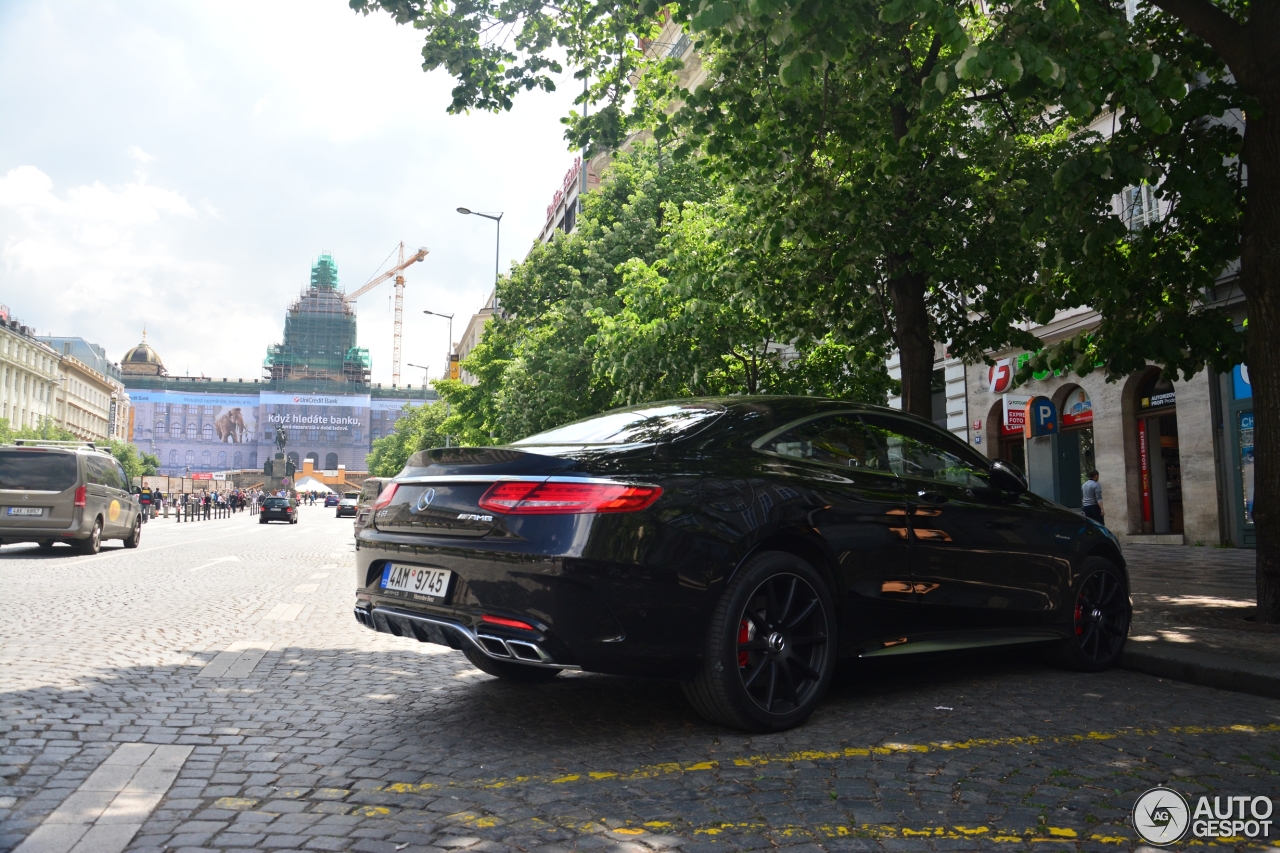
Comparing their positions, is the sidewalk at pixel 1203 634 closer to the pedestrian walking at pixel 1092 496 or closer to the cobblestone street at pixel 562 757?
the cobblestone street at pixel 562 757

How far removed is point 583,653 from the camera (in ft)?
13.1

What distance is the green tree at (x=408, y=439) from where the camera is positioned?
283ft

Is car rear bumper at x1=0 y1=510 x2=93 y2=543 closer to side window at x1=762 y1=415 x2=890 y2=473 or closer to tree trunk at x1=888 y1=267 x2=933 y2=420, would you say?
tree trunk at x1=888 y1=267 x2=933 y2=420

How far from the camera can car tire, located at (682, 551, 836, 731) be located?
425cm

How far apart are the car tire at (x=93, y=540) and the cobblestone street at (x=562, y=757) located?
12.2m

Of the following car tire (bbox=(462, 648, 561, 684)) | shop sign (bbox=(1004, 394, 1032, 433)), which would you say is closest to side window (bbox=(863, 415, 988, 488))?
car tire (bbox=(462, 648, 561, 684))

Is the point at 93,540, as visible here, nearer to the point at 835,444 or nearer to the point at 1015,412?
the point at 835,444

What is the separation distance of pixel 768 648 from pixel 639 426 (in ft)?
3.91

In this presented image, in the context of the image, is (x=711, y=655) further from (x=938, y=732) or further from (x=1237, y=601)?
(x=1237, y=601)

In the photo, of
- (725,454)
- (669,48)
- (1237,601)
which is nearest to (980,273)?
(1237,601)

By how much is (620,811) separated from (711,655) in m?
1.02

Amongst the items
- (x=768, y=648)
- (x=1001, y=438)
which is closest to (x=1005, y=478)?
(x=768, y=648)

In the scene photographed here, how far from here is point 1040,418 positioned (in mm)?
23391

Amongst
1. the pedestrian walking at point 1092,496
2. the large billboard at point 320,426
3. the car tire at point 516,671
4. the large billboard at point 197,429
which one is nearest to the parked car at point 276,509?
the pedestrian walking at point 1092,496
